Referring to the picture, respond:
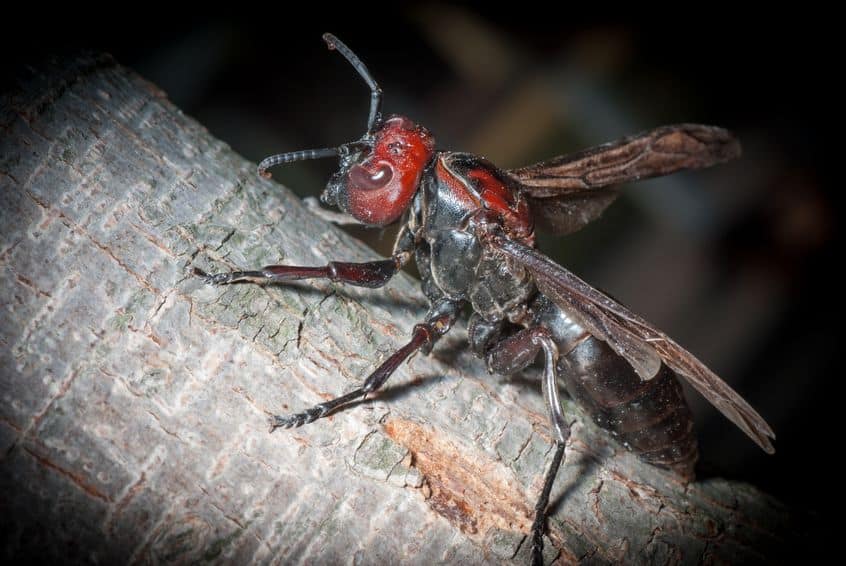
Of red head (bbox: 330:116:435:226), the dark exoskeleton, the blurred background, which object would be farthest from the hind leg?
the blurred background

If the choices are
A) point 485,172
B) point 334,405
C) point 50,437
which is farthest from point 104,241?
point 485,172

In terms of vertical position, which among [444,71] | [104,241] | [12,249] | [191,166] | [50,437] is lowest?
[50,437]

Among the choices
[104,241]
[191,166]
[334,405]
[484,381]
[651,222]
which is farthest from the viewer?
[651,222]

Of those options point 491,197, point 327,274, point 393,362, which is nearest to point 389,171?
point 491,197

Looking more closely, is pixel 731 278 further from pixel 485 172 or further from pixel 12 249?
pixel 12 249

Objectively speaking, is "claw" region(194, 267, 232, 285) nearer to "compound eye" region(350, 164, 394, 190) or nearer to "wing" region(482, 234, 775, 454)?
"compound eye" region(350, 164, 394, 190)

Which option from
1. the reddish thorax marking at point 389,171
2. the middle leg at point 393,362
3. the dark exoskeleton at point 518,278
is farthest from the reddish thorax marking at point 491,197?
the middle leg at point 393,362

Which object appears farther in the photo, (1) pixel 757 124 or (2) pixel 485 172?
(1) pixel 757 124
